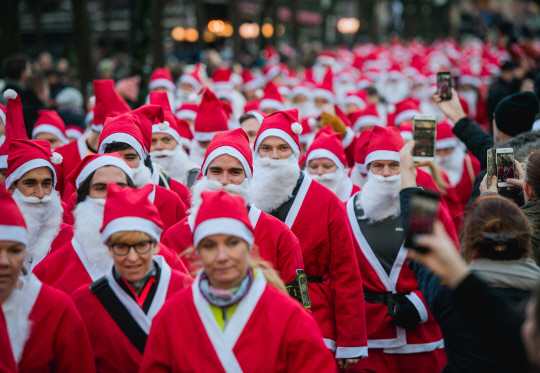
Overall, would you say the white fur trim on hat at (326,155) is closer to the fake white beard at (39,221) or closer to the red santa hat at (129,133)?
the red santa hat at (129,133)

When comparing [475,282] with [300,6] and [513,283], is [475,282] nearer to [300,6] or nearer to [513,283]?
[513,283]

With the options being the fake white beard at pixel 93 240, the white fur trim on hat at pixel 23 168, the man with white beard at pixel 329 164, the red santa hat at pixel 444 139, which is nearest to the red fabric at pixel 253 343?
the fake white beard at pixel 93 240

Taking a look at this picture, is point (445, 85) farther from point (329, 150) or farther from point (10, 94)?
point (10, 94)

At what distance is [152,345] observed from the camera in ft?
11.1

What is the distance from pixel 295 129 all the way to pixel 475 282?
3102mm

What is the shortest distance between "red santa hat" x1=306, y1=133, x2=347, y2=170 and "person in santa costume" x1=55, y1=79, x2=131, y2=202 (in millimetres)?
2039

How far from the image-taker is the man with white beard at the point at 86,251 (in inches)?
169

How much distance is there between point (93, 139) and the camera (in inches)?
298

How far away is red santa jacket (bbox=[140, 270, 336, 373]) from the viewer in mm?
3314

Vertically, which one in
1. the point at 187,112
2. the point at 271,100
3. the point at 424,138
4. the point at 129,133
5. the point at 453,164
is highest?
the point at 271,100

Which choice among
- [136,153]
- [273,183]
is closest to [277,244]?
[273,183]

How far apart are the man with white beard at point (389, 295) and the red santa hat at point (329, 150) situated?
1171 mm

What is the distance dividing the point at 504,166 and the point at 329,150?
7.74 feet

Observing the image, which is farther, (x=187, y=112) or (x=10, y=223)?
(x=187, y=112)
